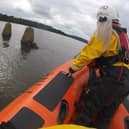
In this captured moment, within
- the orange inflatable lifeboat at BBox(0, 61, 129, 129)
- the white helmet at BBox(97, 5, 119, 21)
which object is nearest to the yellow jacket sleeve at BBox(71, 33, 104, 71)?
the white helmet at BBox(97, 5, 119, 21)

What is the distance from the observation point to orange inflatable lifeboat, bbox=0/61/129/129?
6.34 meters

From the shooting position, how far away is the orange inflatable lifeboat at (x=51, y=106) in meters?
6.34

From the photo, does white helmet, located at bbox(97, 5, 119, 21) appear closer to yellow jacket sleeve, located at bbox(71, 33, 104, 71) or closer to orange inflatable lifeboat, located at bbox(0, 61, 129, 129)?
yellow jacket sleeve, located at bbox(71, 33, 104, 71)

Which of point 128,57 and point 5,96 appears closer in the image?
point 128,57

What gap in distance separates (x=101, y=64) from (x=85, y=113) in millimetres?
884

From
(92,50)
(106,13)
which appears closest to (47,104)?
(92,50)

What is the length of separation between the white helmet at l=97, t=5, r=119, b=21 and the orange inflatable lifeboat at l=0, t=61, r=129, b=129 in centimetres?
113

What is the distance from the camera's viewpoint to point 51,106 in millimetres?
6770

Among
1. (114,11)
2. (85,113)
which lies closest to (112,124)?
(85,113)

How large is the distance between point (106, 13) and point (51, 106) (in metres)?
1.85

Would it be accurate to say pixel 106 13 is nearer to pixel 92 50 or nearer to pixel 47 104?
pixel 92 50

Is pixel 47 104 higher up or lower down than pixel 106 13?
lower down

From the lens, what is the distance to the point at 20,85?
17.2 metres

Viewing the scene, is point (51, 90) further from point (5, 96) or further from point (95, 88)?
point (5, 96)
